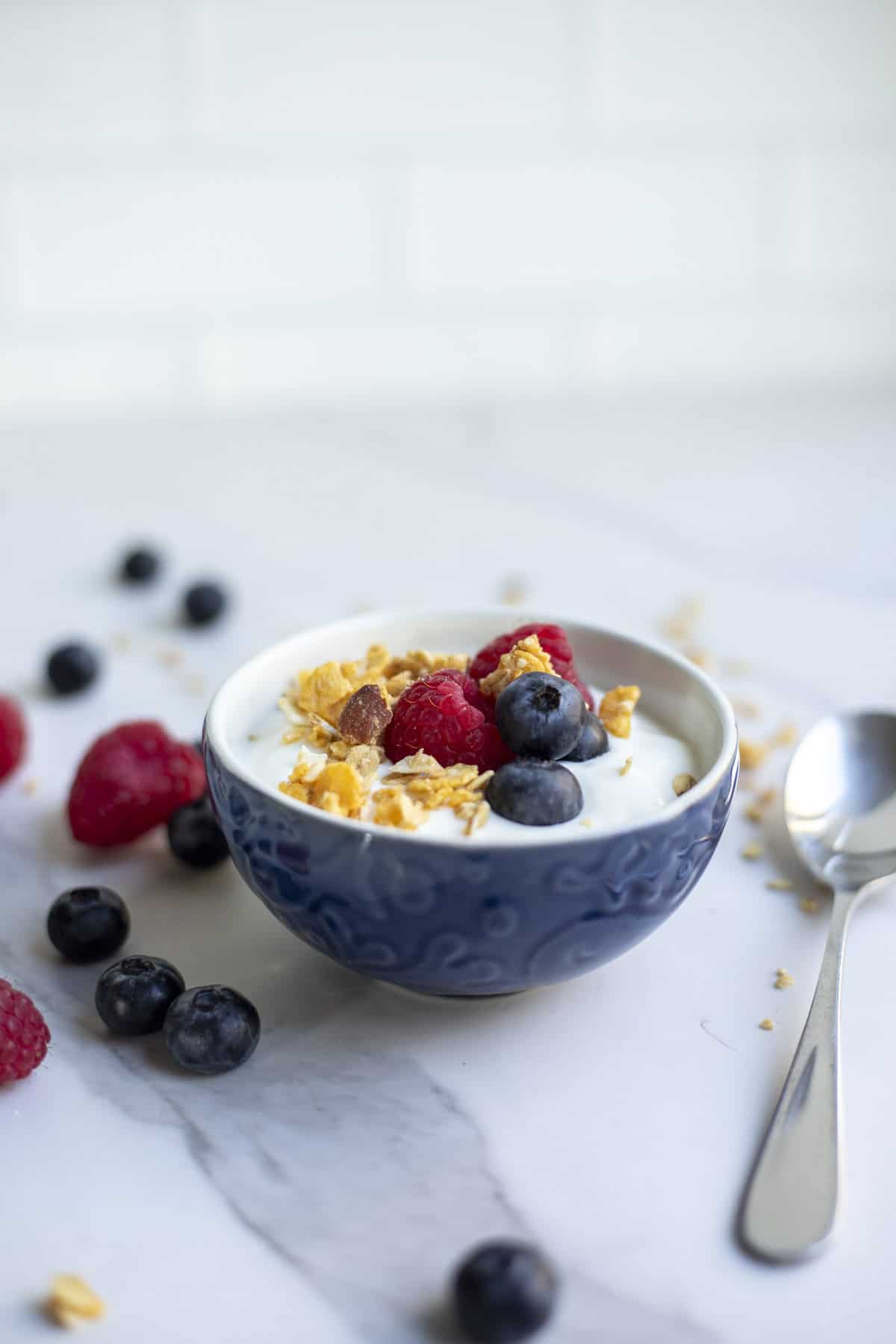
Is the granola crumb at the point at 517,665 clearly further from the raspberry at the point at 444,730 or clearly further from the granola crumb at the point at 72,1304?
the granola crumb at the point at 72,1304

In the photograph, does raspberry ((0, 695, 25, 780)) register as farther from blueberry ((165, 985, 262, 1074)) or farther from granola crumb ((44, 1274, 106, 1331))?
granola crumb ((44, 1274, 106, 1331))

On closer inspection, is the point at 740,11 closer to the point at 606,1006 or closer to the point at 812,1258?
the point at 606,1006

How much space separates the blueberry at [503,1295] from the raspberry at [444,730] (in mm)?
282

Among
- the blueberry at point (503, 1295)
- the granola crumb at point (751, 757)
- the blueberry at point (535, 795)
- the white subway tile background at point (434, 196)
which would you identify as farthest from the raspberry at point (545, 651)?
the white subway tile background at point (434, 196)

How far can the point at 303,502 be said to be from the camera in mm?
1656

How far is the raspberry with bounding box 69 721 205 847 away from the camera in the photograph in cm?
95

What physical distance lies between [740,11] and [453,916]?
166 cm

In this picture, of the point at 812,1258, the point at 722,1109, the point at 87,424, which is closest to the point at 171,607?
the point at 87,424

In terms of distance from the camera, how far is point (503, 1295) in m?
0.57

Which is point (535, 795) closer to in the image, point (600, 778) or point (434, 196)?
point (600, 778)

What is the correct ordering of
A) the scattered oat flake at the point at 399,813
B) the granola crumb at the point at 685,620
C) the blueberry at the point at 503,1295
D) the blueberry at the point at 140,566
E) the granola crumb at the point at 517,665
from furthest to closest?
1. the blueberry at the point at 140,566
2. the granola crumb at the point at 685,620
3. the granola crumb at the point at 517,665
4. the scattered oat flake at the point at 399,813
5. the blueberry at the point at 503,1295

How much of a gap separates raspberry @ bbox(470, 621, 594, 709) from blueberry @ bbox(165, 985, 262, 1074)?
0.26m

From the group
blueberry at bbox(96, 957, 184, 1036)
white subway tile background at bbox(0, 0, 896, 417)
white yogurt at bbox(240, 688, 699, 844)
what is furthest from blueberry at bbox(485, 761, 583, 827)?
white subway tile background at bbox(0, 0, 896, 417)

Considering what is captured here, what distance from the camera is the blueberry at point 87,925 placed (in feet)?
2.75
